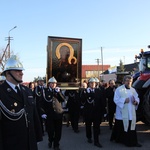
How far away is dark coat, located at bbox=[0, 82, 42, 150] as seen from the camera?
12.5 ft

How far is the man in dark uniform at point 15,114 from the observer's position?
3820 mm

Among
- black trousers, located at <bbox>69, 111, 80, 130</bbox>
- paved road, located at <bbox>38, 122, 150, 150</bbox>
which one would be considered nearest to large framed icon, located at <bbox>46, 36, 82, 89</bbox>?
black trousers, located at <bbox>69, 111, 80, 130</bbox>

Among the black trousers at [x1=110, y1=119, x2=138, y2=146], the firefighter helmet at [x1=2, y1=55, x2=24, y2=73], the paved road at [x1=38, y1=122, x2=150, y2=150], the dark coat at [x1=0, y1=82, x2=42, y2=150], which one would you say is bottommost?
the paved road at [x1=38, y1=122, x2=150, y2=150]

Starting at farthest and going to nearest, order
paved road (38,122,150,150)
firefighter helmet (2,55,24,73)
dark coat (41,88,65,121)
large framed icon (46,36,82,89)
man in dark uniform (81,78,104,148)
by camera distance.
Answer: large framed icon (46,36,82,89), man in dark uniform (81,78,104,148), paved road (38,122,150,150), dark coat (41,88,65,121), firefighter helmet (2,55,24,73)

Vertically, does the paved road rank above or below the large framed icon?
below

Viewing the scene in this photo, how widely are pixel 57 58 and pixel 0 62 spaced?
2819cm

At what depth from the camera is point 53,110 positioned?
754 centimetres

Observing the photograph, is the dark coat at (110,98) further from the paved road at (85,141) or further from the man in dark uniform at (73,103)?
the man in dark uniform at (73,103)

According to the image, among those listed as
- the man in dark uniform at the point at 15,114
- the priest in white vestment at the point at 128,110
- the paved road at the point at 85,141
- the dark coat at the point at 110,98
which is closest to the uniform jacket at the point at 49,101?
the paved road at the point at 85,141

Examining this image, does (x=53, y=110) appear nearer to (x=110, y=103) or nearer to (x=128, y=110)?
(x=128, y=110)

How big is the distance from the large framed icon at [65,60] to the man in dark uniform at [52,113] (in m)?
1.96

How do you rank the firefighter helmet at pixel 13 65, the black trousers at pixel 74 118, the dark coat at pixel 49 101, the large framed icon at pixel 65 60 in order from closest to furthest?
the firefighter helmet at pixel 13 65
the dark coat at pixel 49 101
the large framed icon at pixel 65 60
the black trousers at pixel 74 118

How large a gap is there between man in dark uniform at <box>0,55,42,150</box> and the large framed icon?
5.62 m

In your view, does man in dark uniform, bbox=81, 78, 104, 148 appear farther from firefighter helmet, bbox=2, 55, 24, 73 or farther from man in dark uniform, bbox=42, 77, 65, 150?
firefighter helmet, bbox=2, 55, 24, 73
